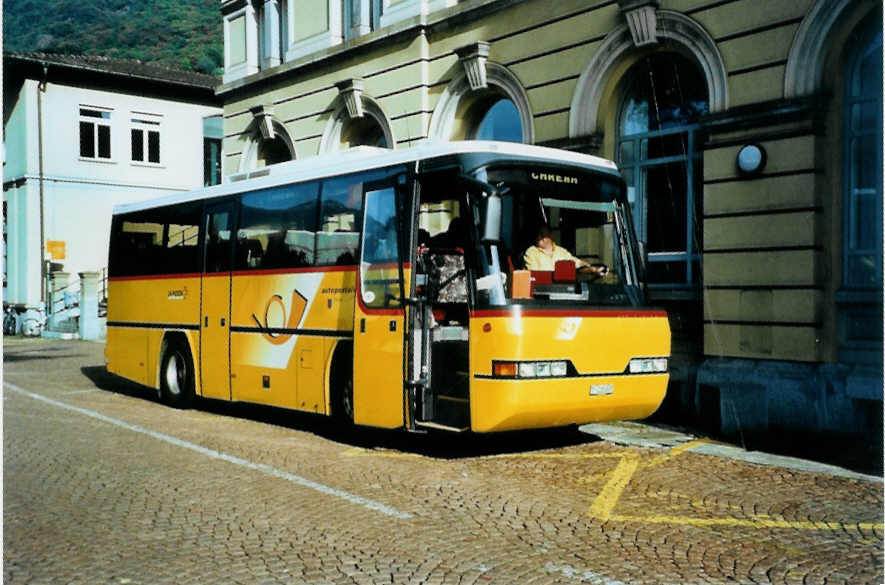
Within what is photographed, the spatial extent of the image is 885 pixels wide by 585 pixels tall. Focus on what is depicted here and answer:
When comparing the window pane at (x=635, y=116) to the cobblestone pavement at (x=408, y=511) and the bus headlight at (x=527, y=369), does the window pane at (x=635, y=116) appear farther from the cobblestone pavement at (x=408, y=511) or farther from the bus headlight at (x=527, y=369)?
the bus headlight at (x=527, y=369)

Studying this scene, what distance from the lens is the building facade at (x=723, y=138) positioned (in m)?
11.1

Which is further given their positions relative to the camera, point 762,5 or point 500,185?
point 762,5

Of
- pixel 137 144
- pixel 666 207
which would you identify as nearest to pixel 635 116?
pixel 666 207

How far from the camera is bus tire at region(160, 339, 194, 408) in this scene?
13.7 m

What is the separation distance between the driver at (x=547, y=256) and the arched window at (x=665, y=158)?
4.16 meters

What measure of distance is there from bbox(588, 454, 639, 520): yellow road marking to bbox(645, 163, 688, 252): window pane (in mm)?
4751

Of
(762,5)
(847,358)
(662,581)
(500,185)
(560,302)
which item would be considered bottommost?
(662,581)

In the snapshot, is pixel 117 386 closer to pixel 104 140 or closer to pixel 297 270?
pixel 297 270

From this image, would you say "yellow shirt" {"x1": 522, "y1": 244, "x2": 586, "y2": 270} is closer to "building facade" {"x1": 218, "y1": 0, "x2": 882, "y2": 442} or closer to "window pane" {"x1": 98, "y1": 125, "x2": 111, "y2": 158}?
"building facade" {"x1": 218, "y1": 0, "x2": 882, "y2": 442}

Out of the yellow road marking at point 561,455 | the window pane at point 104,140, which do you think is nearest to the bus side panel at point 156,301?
the yellow road marking at point 561,455

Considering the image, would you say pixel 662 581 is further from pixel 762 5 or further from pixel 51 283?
pixel 51 283

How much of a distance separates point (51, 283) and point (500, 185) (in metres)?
27.6

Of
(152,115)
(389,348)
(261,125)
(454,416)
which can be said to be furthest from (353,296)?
(152,115)

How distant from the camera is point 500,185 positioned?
9156 mm
